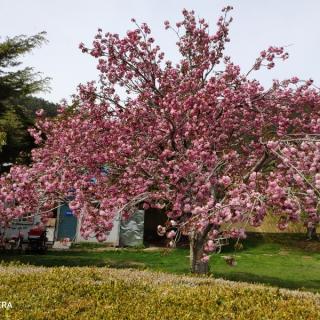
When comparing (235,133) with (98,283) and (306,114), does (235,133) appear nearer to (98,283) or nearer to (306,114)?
(306,114)

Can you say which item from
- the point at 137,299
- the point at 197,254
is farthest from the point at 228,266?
the point at 137,299

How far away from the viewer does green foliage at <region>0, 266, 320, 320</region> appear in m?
6.28

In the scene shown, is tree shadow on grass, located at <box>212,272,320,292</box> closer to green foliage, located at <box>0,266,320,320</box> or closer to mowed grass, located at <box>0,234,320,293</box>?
mowed grass, located at <box>0,234,320,293</box>

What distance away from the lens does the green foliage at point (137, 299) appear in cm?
628

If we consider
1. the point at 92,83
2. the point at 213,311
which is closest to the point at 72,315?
the point at 213,311

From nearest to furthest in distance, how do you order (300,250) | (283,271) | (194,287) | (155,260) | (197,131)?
(194,287) < (197,131) < (283,271) < (155,260) < (300,250)

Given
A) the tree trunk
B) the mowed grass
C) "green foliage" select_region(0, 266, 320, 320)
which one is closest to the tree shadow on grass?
the mowed grass

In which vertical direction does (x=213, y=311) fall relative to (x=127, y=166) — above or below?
below

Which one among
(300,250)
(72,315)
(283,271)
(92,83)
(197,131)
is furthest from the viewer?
(300,250)

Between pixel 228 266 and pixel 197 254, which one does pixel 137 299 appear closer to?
pixel 197 254

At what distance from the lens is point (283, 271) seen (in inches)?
711

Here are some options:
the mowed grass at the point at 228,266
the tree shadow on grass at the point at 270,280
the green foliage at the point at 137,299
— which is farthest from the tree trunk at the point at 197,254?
the green foliage at the point at 137,299

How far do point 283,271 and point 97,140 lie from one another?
376 inches

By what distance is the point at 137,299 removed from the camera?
23.3ft
